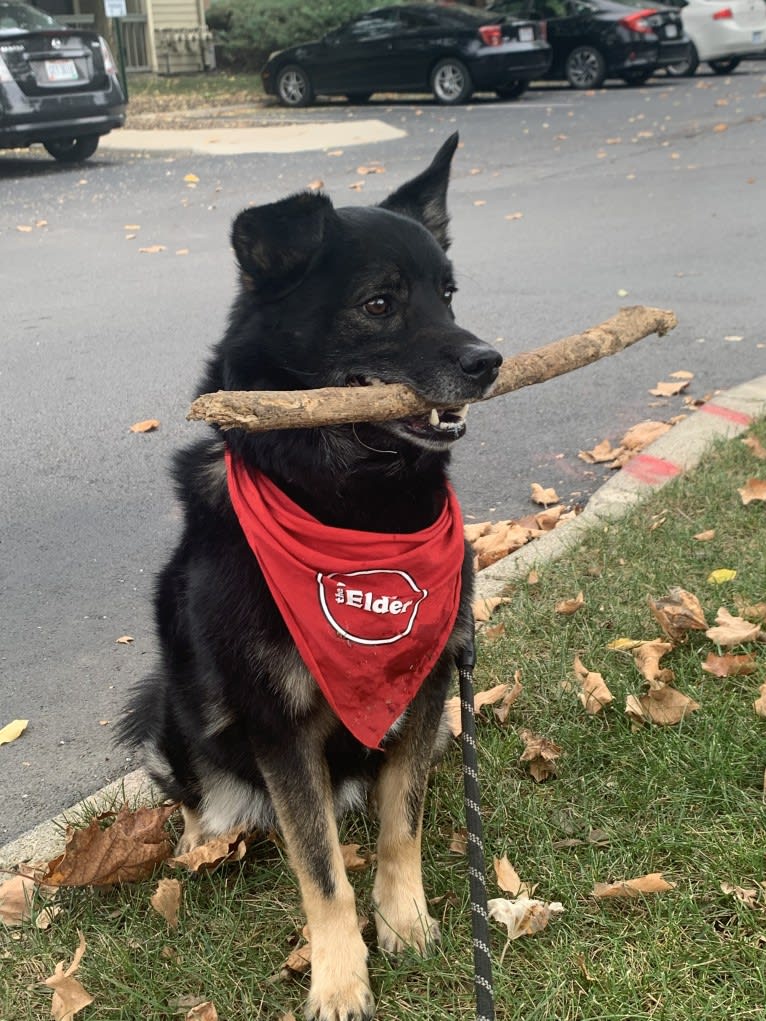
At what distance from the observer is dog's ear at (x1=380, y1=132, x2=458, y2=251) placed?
3.25m

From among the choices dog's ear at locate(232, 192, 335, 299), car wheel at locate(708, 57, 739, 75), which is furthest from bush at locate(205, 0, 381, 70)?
dog's ear at locate(232, 192, 335, 299)

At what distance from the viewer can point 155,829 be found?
10.3 ft

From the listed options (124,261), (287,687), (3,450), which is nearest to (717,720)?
(287,687)

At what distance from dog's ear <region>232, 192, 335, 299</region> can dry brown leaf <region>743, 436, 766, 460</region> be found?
10.5ft

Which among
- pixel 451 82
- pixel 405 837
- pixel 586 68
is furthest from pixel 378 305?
pixel 586 68

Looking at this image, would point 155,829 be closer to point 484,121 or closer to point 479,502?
point 479,502

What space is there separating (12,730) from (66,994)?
1.32m

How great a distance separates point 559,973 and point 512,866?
437 millimetres

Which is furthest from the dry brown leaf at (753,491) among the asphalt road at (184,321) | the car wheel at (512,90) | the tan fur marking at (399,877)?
the car wheel at (512,90)

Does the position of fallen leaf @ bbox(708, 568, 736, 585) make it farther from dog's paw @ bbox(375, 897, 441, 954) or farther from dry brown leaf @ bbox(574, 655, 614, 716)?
dog's paw @ bbox(375, 897, 441, 954)

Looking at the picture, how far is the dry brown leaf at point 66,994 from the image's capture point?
256 centimetres

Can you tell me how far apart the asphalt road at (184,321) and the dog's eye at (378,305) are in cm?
175

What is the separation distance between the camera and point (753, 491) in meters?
4.93

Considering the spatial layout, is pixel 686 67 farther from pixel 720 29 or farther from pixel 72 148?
pixel 72 148
